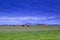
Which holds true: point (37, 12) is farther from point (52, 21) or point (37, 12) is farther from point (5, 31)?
point (5, 31)

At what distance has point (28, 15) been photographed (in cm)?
365

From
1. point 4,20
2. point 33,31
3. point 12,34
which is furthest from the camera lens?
point 33,31

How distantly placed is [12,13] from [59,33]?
1.54 metres

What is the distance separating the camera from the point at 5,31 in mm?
4234

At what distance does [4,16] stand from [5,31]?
2.49 ft

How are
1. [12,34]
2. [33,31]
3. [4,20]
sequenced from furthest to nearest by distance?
[33,31] < [12,34] < [4,20]

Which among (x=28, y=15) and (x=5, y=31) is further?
(x=5, y=31)

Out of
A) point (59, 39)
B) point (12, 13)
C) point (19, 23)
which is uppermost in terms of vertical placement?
point (12, 13)

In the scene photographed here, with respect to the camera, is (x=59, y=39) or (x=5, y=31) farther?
(x=5, y=31)

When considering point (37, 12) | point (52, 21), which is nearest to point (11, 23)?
point (37, 12)

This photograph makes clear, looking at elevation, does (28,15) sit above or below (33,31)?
above

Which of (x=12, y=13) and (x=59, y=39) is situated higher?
(x=12, y=13)

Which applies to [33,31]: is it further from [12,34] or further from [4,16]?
[4,16]

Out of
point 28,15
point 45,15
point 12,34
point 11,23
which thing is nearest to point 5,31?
point 12,34
